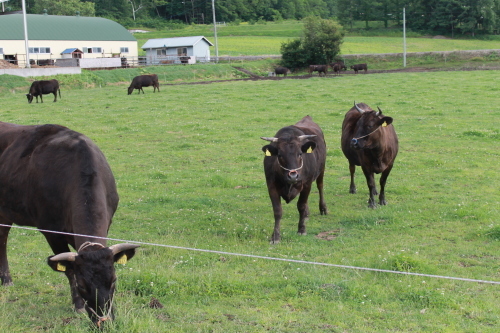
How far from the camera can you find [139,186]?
12.8m

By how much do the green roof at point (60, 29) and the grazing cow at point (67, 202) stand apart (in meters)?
66.2

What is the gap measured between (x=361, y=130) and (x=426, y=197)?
81.9 inches

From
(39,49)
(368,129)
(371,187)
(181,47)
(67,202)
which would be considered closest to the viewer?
(67,202)

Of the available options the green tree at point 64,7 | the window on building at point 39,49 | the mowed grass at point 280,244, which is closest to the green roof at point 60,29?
the window on building at point 39,49

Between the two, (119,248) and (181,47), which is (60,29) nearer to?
(181,47)

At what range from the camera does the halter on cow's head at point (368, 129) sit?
34.9ft

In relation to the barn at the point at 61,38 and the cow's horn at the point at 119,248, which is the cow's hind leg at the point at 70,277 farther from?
the barn at the point at 61,38

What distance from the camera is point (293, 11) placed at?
487 ft

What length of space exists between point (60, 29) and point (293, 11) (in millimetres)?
88157

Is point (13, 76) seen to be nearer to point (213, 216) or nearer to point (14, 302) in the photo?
point (213, 216)

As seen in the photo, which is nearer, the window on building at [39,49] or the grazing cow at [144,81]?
the grazing cow at [144,81]

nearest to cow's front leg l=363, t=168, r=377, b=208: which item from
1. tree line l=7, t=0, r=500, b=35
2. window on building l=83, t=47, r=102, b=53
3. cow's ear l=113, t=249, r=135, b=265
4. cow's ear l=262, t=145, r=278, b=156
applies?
cow's ear l=262, t=145, r=278, b=156

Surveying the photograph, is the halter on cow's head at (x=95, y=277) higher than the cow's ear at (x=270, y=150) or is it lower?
lower

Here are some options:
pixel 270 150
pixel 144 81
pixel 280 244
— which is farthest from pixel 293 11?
pixel 280 244
